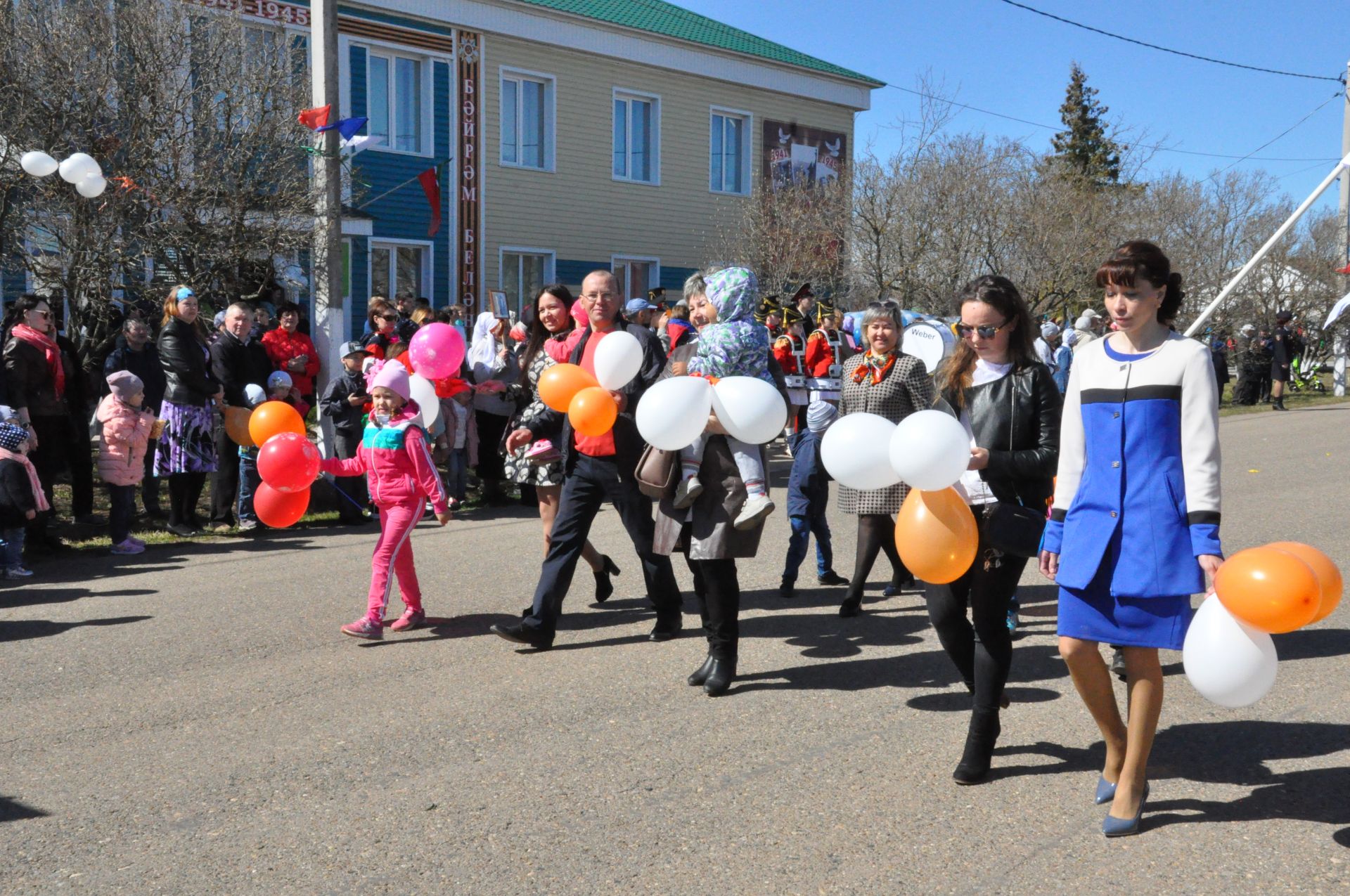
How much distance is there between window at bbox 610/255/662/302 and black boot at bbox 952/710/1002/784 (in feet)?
69.8

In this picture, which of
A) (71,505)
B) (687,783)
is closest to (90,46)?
(71,505)

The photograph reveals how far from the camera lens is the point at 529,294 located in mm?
23484

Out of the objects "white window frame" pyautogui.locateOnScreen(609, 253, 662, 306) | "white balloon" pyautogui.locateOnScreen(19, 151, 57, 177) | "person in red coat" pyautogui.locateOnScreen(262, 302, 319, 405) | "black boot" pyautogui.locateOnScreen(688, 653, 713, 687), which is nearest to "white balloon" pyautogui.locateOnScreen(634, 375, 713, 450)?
"black boot" pyautogui.locateOnScreen(688, 653, 713, 687)

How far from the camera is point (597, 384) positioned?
252 inches

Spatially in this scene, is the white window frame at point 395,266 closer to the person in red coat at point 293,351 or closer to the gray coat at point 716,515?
the person in red coat at point 293,351

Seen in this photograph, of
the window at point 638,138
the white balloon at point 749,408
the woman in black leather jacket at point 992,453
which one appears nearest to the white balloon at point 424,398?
the white balloon at point 749,408

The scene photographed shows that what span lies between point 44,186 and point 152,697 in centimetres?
804

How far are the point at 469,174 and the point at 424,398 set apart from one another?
16.1 meters

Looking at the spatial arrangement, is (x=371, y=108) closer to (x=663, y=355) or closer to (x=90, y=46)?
(x=90, y=46)

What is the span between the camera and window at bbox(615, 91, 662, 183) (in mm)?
24750

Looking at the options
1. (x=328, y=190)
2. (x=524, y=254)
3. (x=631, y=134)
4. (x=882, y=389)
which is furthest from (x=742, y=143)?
(x=882, y=389)

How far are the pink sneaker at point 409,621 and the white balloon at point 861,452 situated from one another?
3128 mm

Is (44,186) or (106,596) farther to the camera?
(44,186)

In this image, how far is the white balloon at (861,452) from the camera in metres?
4.74
